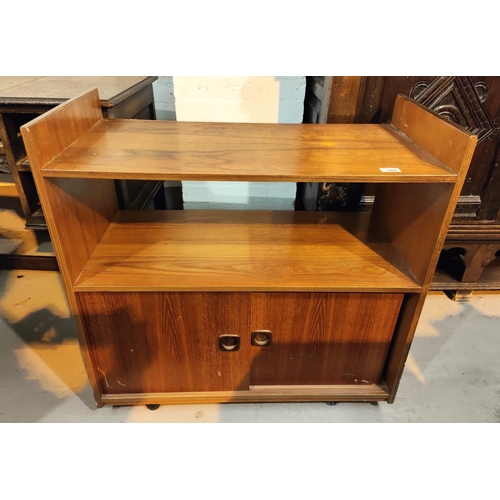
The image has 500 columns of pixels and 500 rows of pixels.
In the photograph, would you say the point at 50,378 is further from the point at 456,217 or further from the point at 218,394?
the point at 456,217

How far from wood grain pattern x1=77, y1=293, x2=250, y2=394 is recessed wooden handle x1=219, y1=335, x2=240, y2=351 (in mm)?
14

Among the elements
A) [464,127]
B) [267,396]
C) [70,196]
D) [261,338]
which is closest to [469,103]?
[464,127]

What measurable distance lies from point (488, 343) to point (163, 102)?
2.02 metres

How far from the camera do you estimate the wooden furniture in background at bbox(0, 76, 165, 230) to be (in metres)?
1.47

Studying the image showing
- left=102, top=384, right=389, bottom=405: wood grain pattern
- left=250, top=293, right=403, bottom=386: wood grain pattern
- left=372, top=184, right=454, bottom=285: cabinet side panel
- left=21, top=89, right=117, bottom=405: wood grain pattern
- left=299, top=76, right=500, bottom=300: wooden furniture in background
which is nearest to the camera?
left=21, top=89, right=117, bottom=405: wood grain pattern

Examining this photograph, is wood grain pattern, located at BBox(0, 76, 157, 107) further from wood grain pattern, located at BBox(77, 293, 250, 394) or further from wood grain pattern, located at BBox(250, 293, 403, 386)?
wood grain pattern, located at BBox(250, 293, 403, 386)

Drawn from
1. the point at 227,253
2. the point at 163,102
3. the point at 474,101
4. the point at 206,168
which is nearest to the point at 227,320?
the point at 227,253

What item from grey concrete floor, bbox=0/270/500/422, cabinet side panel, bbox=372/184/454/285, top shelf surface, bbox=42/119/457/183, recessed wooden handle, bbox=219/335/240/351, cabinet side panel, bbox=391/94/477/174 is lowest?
grey concrete floor, bbox=0/270/500/422

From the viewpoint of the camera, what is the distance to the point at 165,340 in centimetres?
125

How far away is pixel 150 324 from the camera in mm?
1217

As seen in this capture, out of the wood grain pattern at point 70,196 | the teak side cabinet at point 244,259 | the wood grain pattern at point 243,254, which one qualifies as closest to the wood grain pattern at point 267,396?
the teak side cabinet at point 244,259

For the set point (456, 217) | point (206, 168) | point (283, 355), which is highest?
point (206, 168)

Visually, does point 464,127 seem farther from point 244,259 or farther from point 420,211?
point 244,259

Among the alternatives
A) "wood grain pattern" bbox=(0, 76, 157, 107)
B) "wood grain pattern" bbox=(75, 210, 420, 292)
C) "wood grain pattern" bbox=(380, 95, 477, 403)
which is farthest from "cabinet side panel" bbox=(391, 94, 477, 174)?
"wood grain pattern" bbox=(0, 76, 157, 107)
